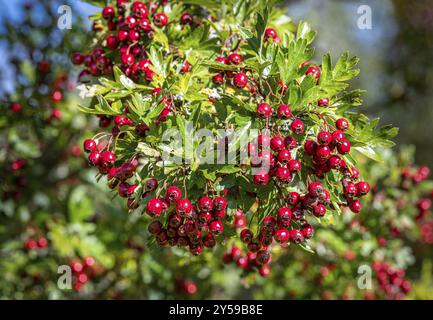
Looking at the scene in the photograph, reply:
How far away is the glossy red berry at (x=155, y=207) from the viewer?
1.62 m

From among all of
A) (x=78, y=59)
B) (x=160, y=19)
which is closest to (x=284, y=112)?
(x=160, y=19)

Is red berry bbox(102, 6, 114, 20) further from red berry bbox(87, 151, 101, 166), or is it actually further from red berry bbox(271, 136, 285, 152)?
red berry bbox(271, 136, 285, 152)

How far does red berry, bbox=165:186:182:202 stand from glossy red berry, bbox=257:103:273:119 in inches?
15.4

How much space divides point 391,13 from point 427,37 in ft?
7.05

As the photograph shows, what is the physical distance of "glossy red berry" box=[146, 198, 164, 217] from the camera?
5.33 ft

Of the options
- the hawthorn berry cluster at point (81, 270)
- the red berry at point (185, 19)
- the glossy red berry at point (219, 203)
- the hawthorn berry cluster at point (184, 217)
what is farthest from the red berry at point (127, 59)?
the hawthorn berry cluster at point (81, 270)

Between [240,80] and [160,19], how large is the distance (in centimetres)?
57

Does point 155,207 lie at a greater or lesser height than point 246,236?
greater

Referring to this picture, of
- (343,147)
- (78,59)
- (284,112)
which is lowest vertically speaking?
(343,147)

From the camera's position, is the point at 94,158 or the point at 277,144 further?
the point at 94,158

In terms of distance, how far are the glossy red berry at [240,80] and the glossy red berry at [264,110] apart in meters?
0.14

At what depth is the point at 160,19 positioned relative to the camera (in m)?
2.04

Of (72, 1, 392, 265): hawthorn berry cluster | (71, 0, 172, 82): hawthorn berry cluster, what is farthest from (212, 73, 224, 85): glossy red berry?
(71, 0, 172, 82): hawthorn berry cluster

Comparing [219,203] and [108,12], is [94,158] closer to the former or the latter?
[219,203]
